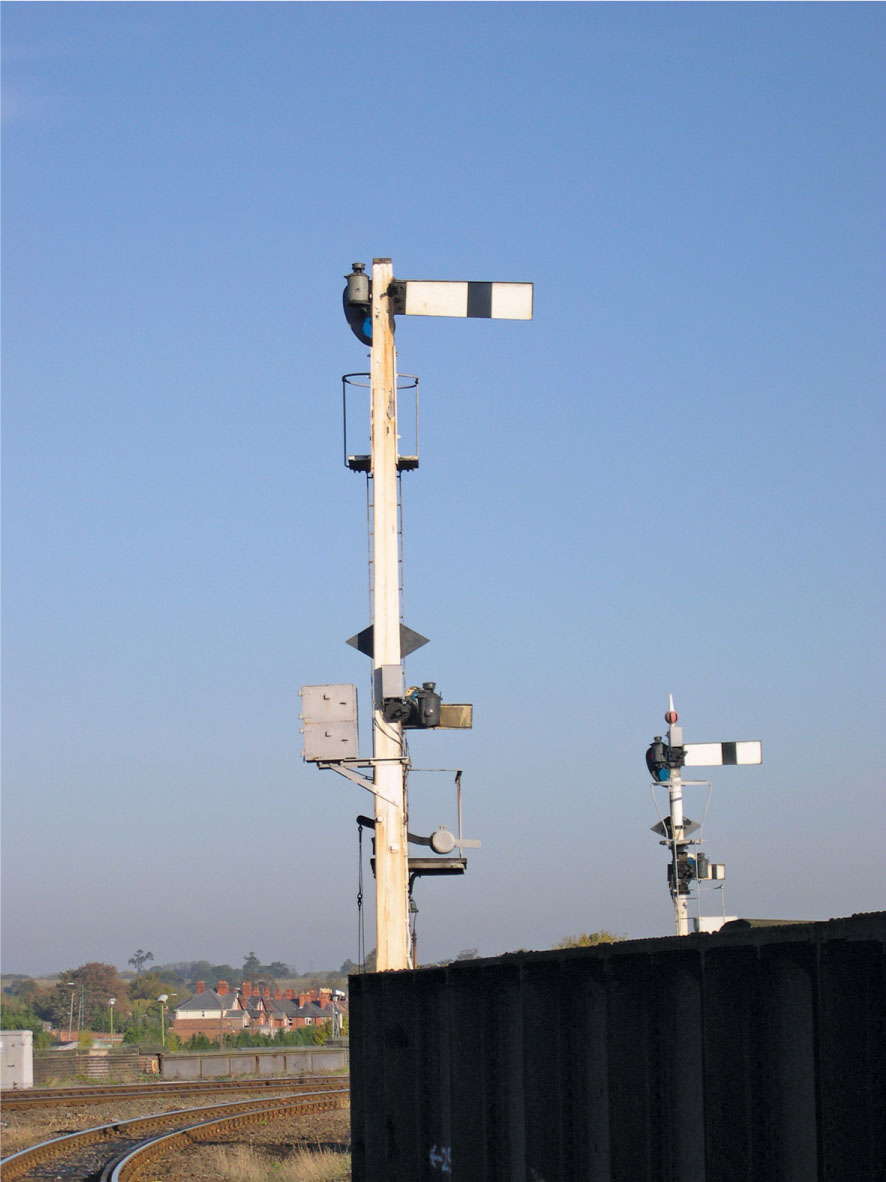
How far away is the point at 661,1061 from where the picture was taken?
18.5 ft

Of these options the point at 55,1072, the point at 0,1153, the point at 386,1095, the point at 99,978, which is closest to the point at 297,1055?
the point at 55,1072

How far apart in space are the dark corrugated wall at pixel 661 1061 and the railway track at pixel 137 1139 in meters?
8.40

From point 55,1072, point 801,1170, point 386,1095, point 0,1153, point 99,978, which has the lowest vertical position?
point 99,978

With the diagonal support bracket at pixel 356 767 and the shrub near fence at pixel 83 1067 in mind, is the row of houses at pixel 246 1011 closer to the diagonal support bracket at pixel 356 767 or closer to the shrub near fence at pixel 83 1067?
the shrub near fence at pixel 83 1067

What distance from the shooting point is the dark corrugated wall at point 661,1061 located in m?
4.43

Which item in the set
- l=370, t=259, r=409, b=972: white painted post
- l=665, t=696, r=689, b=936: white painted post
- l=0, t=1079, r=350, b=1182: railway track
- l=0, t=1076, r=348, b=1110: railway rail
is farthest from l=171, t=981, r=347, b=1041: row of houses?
l=370, t=259, r=409, b=972: white painted post

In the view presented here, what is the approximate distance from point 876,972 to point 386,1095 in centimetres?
593

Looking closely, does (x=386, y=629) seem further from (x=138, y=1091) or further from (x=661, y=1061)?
(x=138, y=1091)

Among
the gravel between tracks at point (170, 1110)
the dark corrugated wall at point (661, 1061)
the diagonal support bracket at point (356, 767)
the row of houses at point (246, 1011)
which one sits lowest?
the row of houses at point (246, 1011)

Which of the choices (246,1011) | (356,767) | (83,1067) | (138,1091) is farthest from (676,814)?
(246,1011)

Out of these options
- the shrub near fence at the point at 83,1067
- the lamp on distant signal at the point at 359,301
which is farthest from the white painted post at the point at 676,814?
the shrub near fence at the point at 83,1067

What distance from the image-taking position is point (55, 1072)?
124 feet

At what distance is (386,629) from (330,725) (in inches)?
44.4

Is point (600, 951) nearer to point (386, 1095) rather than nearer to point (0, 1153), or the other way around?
point (386, 1095)
